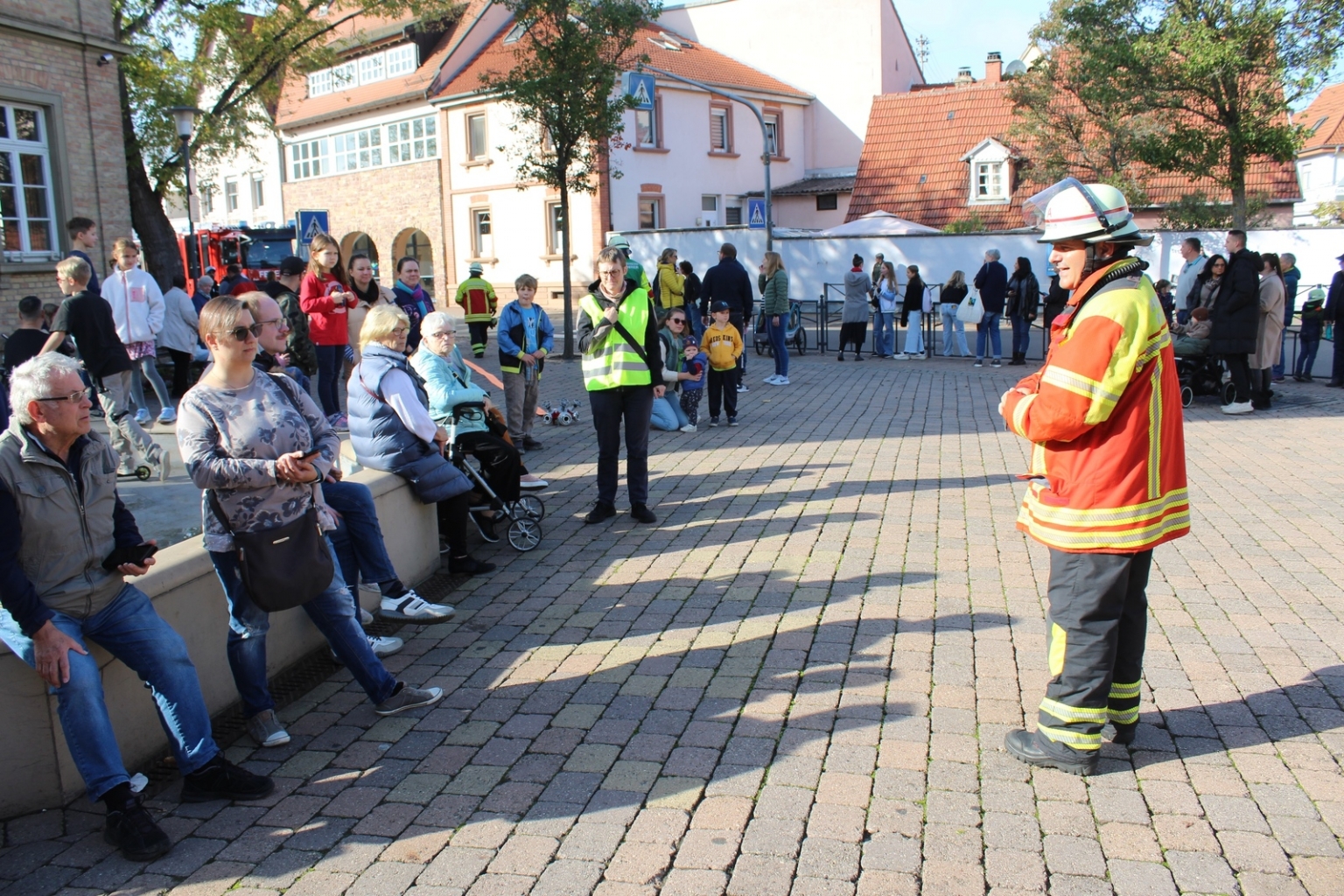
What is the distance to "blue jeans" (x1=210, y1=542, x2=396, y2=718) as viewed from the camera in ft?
13.7

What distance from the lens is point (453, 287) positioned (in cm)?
3759

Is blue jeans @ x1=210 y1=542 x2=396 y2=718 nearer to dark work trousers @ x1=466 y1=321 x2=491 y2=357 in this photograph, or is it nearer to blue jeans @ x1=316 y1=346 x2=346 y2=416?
blue jeans @ x1=316 y1=346 x2=346 y2=416

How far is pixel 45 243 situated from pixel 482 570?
42.1 ft

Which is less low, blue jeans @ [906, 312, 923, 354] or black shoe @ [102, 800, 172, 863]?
blue jeans @ [906, 312, 923, 354]

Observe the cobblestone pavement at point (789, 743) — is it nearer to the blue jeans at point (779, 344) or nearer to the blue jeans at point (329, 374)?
the blue jeans at point (329, 374)

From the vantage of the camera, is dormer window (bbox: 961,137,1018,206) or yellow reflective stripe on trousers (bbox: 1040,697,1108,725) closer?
yellow reflective stripe on trousers (bbox: 1040,697,1108,725)

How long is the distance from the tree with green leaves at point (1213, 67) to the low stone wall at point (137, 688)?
21097 millimetres

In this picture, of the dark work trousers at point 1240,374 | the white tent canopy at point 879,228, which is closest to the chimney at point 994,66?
the white tent canopy at point 879,228

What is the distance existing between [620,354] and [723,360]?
4356 mm

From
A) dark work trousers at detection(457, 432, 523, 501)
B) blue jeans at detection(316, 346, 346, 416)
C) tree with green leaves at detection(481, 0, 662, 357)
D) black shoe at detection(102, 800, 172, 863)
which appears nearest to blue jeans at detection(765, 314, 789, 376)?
tree with green leaves at detection(481, 0, 662, 357)

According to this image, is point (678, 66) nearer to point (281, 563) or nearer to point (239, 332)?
point (239, 332)

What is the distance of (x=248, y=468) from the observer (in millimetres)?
3953

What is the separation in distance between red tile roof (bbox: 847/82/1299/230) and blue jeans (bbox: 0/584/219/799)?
3528cm

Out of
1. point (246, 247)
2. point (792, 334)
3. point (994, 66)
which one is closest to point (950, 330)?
point (792, 334)
